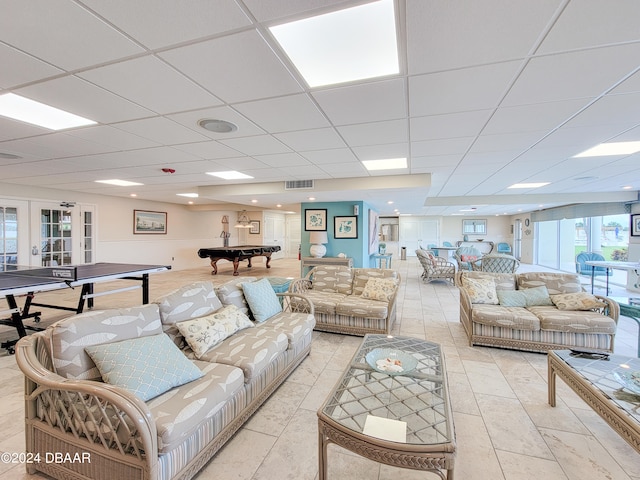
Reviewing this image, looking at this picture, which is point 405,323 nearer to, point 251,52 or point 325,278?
point 325,278

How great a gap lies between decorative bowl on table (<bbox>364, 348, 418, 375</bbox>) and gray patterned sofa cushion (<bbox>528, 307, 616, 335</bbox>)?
190cm

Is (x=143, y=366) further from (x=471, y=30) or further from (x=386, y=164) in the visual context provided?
(x=386, y=164)

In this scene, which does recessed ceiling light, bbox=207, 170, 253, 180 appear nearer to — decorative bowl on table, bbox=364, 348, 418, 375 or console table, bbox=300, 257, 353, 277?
console table, bbox=300, 257, 353, 277

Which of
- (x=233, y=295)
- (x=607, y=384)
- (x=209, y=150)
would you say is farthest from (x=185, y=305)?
(x=607, y=384)

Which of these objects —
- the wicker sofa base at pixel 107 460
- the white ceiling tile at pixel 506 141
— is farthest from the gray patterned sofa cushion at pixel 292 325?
the white ceiling tile at pixel 506 141

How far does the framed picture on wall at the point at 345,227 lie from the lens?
6.59m

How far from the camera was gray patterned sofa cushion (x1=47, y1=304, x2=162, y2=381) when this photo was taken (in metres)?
1.43

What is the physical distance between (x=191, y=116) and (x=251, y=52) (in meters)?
1.10

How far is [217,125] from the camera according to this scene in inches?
99.2

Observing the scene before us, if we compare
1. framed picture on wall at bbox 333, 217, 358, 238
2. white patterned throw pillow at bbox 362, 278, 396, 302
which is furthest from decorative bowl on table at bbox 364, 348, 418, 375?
framed picture on wall at bbox 333, 217, 358, 238

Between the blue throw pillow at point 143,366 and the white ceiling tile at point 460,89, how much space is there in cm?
227

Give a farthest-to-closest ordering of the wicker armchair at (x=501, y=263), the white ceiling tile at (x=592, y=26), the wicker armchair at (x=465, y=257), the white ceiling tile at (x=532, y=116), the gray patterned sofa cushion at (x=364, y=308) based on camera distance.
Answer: the wicker armchair at (x=465, y=257)
the wicker armchair at (x=501, y=263)
the gray patterned sofa cushion at (x=364, y=308)
the white ceiling tile at (x=532, y=116)
the white ceiling tile at (x=592, y=26)

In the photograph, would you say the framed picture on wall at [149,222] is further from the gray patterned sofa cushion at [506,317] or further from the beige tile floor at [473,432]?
the gray patterned sofa cushion at [506,317]

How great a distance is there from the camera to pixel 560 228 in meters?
9.92
